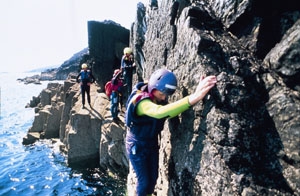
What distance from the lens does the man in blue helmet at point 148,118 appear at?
588cm

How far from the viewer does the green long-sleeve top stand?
568 cm

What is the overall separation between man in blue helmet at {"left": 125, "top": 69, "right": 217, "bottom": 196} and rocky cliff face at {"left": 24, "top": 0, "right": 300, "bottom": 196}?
0.58m

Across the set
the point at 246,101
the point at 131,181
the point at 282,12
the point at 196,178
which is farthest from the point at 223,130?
the point at 131,181

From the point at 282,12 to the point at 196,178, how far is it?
14.4 feet

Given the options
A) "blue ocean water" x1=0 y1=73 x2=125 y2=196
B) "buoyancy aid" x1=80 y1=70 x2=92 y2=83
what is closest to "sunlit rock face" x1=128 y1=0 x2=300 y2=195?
"blue ocean water" x1=0 y1=73 x2=125 y2=196

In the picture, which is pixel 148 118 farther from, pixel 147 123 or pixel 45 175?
pixel 45 175

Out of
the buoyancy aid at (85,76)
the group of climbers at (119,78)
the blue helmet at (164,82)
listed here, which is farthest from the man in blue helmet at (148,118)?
the buoyancy aid at (85,76)

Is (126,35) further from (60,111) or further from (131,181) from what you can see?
(131,181)

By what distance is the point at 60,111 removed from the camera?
35.4m

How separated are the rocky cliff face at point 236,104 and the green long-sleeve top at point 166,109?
0.66m

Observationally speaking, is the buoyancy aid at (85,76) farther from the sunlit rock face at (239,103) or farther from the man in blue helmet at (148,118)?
the sunlit rock face at (239,103)

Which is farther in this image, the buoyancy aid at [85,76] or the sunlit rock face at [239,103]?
the buoyancy aid at [85,76]

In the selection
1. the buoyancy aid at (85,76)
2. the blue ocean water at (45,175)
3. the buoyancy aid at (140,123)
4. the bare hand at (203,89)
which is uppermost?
the buoyancy aid at (85,76)

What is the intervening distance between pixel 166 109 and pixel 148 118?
108 cm
